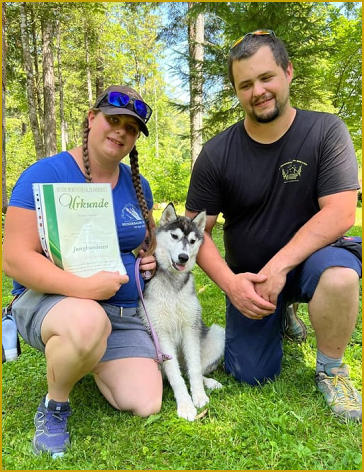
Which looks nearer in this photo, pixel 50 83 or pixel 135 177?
pixel 135 177

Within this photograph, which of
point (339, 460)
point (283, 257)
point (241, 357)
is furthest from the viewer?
point (241, 357)

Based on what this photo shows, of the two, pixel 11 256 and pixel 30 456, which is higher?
pixel 11 256

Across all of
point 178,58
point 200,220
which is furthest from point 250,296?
point 178,58

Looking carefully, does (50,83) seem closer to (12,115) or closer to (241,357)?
(241,357)

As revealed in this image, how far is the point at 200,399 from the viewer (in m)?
2.76

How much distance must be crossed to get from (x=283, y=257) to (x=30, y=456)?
2014mm

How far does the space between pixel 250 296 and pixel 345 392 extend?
92cm

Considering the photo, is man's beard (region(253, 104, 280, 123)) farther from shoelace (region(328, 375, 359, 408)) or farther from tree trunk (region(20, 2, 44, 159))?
tree trunk (region(20, 2, 44, 159))

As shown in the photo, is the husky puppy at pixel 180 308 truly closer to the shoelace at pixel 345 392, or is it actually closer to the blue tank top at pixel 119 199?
the blue tank top at pixel 119 199

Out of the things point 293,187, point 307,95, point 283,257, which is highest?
point 307,95

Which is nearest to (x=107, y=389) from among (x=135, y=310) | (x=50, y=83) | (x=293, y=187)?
(x=135, y=310)

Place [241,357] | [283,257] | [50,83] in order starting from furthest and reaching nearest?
[50,83]
[241,357]
[283,257]

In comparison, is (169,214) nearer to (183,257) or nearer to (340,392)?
(183,257)

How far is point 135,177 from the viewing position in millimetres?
2951
